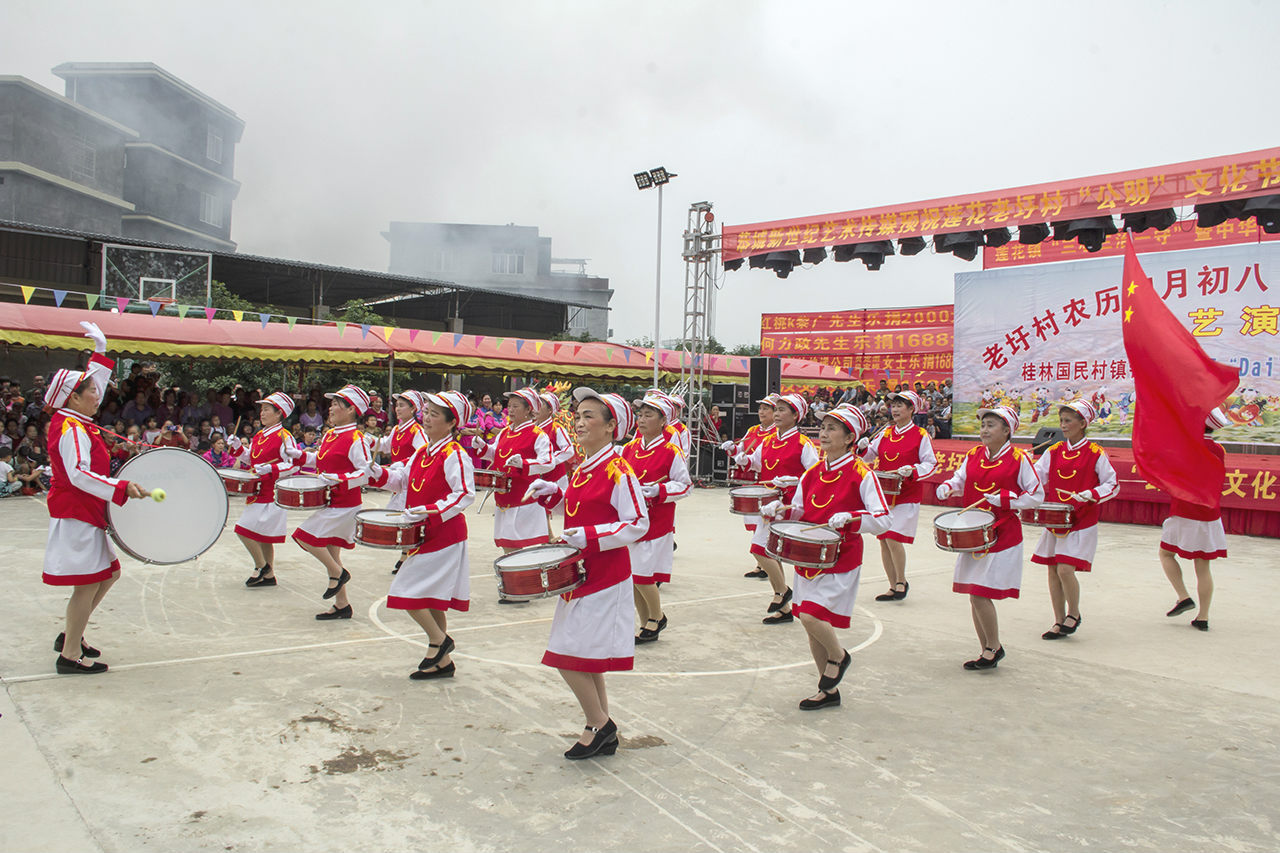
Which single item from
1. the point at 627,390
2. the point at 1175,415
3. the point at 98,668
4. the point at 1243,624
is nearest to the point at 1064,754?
the point at 1175,415

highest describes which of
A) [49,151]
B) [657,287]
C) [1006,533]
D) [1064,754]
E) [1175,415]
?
[49,151]

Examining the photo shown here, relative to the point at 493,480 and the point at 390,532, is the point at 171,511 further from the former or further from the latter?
the point at 493,480

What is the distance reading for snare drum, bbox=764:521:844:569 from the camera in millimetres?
4711

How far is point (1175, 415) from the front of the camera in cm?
652

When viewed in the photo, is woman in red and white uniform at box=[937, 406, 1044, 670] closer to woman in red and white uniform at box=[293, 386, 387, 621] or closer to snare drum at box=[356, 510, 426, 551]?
snare drum at box=[356, 510, 426, 551]

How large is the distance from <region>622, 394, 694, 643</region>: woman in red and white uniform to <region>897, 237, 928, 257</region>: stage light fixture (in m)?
6.82

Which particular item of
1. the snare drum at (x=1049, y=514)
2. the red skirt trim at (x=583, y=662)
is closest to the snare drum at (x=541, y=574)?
the red skirt trim at (x=583, y=662)

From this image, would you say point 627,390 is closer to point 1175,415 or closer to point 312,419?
point 312,419

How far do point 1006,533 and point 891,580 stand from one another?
7.69 ft

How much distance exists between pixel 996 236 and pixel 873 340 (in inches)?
593

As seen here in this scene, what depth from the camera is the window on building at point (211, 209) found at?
38.0 meters

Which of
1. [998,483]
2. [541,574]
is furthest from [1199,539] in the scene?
[541,574]

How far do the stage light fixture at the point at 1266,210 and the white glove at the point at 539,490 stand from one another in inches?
307

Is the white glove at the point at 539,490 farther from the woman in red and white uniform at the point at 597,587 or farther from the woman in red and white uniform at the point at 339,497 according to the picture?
the woman in red and white uniform at the point at 597,587
